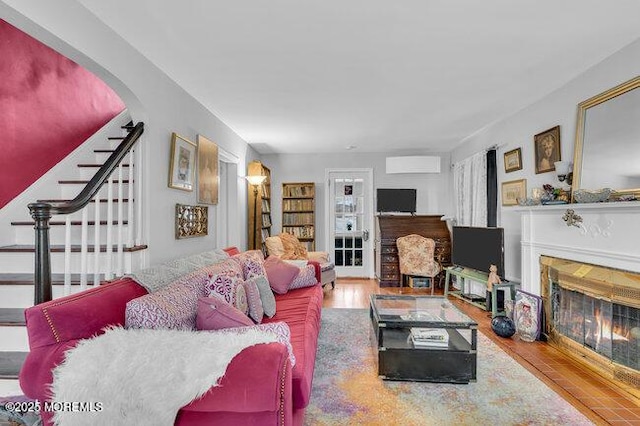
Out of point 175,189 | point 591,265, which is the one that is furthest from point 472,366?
point 175,189

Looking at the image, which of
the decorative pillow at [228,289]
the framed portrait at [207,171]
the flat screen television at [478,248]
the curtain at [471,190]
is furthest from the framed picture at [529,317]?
the framed portrait at [207,171]

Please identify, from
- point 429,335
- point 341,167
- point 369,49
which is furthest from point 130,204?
point 341,167

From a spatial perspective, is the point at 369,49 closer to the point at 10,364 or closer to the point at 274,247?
the point at 10,364

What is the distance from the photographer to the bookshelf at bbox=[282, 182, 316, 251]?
6.11 meters

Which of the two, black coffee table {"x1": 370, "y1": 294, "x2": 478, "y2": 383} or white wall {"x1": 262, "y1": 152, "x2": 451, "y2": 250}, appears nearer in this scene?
black coffee table {"x1": 370, "y1": 294, "x2": 478, "y2": 383}

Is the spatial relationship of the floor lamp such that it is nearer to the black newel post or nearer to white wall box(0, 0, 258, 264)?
white wall box(0, 0, 258, 264)

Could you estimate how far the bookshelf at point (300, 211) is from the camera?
6109 mm

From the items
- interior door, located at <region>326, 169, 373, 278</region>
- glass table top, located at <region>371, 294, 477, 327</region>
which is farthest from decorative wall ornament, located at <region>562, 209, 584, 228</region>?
interior door, located at <region>326, 169, 373, 278</region>

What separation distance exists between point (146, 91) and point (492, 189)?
4195 millimetres

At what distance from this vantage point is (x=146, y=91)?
2445mm

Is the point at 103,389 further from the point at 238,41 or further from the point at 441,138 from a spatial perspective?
the point at 441,138

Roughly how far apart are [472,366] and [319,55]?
97.6 inches

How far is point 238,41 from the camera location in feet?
7.43

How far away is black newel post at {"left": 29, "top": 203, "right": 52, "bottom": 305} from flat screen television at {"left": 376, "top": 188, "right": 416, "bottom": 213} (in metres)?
5.12
